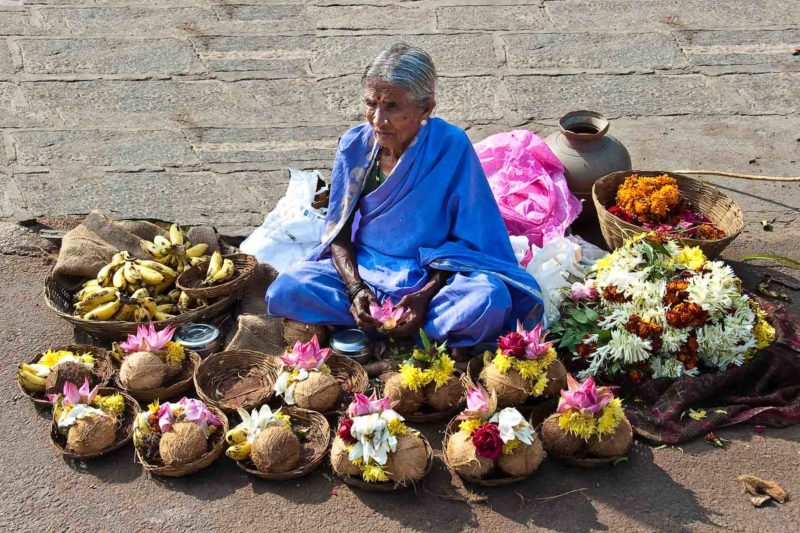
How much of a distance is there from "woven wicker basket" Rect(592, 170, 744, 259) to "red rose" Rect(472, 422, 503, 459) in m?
1.91

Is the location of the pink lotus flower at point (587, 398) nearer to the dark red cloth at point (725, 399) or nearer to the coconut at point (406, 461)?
the dark red cloth at point (725, 399)

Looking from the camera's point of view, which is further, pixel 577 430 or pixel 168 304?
pixel 168 304

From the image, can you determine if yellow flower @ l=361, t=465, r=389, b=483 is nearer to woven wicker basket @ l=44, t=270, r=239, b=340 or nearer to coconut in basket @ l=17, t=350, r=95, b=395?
coconut in basket @ l=17, t=350, r=95, b=395

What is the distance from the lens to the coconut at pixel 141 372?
441cm

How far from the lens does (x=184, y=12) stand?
9344mm

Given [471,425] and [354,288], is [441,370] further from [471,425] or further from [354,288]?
[354,288]

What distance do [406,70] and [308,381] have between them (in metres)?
1.58

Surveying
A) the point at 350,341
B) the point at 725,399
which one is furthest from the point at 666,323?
the point at 350,341

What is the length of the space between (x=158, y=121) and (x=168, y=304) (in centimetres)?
279

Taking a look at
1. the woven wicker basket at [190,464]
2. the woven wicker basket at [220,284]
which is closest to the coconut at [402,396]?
the woven wicker basket at [190,464]

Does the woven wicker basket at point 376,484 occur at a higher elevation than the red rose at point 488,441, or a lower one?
lower

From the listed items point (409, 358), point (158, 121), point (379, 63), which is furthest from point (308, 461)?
point (158, 121)

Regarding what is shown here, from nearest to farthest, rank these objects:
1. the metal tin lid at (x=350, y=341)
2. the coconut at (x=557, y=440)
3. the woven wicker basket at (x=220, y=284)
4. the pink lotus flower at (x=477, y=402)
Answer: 1. the pink lotus flower at (x=477, y=402)
2. the coconut at (x=557, y=440)
3. the metal tin lid at (x=350, y=341)
4. the woven wicker basket at (x=220, y=284)

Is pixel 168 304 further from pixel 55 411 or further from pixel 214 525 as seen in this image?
pixel 214 525
